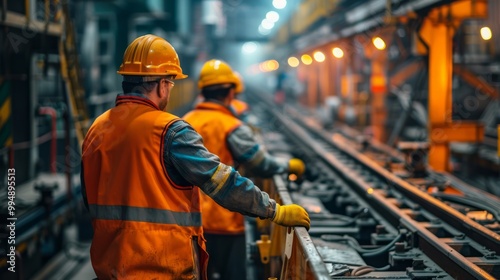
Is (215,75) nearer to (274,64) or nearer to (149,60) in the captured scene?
(149,60)

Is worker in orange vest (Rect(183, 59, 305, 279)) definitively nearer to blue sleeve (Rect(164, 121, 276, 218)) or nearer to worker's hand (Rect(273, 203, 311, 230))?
worker's hand (Rect(273, 203, 311, 230))

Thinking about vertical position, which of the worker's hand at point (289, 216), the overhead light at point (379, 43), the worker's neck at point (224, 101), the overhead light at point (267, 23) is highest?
the overhead light at point (267, 23)

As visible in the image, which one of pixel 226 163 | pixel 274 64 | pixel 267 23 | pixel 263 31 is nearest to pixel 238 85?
pixel 226 163

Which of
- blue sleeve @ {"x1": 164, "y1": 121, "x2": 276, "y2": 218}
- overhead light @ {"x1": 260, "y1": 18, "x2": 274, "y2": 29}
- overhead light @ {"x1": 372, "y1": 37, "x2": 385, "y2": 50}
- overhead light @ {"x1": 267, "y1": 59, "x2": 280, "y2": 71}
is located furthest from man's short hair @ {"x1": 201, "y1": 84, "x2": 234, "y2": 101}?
overhead light @ {"x1": 260, "y1": 18, "x2": 274, "y2": 29}

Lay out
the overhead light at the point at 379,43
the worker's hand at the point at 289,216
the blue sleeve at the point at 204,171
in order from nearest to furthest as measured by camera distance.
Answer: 1. the blue sleeve at the point at 204,171
2. the worker's hand at the point at 289,216
3. the overhead light at the point at 379,43

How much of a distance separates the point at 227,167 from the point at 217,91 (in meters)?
1.83

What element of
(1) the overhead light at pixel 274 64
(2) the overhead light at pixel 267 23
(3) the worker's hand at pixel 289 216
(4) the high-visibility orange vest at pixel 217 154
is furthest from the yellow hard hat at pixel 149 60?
(2) the overhead light at pixel 267 23

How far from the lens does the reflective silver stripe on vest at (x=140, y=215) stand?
3.04 m

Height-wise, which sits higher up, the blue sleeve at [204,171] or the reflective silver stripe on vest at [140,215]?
the blue sleeve at [204,171]

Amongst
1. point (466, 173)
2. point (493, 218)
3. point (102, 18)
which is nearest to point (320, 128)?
point (466, 173)

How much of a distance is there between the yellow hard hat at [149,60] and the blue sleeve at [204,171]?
0.35 m

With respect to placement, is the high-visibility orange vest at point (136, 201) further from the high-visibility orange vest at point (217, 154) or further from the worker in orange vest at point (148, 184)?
the high-visibility orange vest at point (217, 154)

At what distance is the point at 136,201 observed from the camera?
3037 millimetres

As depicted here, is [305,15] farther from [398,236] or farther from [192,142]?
[192,142]
